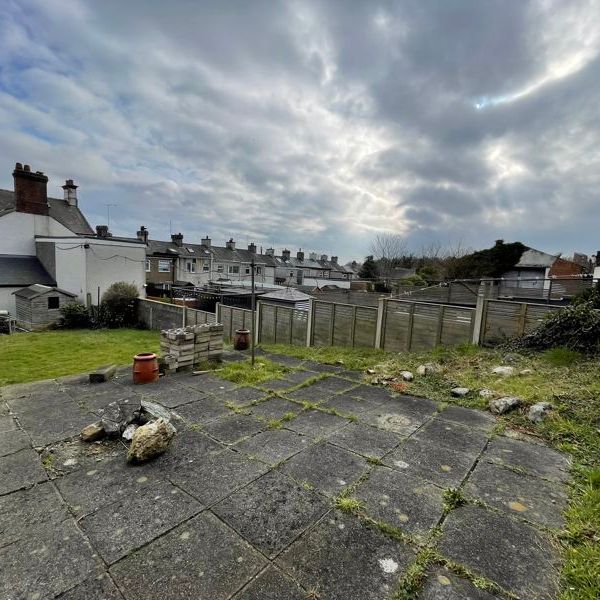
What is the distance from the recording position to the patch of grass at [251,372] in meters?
6.65

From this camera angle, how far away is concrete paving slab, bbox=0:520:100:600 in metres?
2.12

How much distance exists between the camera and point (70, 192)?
2633 cm

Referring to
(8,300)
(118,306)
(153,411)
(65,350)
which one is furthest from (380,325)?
(8,300)

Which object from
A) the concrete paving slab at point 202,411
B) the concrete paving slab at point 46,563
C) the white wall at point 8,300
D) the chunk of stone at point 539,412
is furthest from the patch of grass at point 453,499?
the white wall at point 8,300

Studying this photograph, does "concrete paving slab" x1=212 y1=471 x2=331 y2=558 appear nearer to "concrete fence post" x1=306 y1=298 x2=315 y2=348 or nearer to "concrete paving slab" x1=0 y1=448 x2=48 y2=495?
"concrete paving slab" x1=0 y1=448 x2=48 y2=495

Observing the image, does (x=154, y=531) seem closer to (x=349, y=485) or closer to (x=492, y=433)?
(x=349, y=485)

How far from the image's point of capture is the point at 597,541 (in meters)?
2.42

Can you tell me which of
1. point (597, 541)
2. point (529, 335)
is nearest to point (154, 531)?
point (597, 541)

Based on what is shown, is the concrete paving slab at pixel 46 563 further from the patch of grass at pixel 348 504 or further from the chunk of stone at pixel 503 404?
the chunk of stone at pixel 503 404

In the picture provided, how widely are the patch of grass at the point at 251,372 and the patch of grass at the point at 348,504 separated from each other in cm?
374

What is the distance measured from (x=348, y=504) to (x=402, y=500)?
0.53m

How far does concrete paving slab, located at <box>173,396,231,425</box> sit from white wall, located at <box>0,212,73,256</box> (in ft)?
76.1

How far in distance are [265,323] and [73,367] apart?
6803 mm

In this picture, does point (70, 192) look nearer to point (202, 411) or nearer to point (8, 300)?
point (8, 300)
